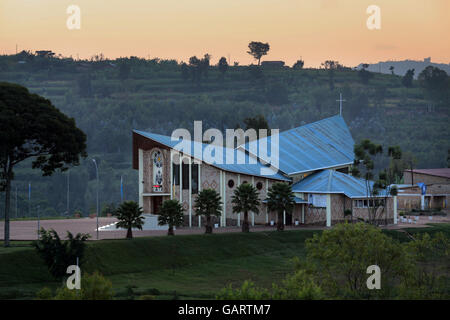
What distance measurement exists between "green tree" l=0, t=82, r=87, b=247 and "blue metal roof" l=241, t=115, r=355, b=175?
28.7 metres

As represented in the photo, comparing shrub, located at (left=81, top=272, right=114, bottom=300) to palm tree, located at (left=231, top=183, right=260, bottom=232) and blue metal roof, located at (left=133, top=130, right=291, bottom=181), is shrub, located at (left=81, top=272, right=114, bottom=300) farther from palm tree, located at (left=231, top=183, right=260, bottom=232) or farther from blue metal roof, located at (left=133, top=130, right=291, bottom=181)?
blue metal roof, located at (left=133, top=130, right=291, bottom=181)

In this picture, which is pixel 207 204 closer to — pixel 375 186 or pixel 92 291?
pixel 375 186

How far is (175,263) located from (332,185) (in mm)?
23289

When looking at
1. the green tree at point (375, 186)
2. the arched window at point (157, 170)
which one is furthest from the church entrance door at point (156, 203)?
the green tree at point (375, 186)

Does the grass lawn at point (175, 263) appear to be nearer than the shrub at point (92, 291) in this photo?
No

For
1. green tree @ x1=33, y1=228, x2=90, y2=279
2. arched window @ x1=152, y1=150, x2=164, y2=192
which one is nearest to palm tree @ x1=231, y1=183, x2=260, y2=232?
arched window @ x1=152, y1=150, x2=164, y2=192

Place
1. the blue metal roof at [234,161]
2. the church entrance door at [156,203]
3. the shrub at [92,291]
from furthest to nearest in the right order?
1. the church entrance door at [156,203]
2. the blue metal roof at [234,161]
3. the shrub at [92,291]

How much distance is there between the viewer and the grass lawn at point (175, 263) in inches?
1416

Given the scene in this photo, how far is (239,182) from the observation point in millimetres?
61906

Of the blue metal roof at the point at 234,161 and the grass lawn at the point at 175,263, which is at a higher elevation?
the blue metal roof at the point at 234,161

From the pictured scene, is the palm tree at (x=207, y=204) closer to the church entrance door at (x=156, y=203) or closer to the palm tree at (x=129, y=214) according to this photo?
the palm tree at (x=129, y=214)

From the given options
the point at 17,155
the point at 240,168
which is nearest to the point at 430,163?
the point at 240,168

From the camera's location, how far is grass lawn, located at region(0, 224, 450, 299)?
118 ft
